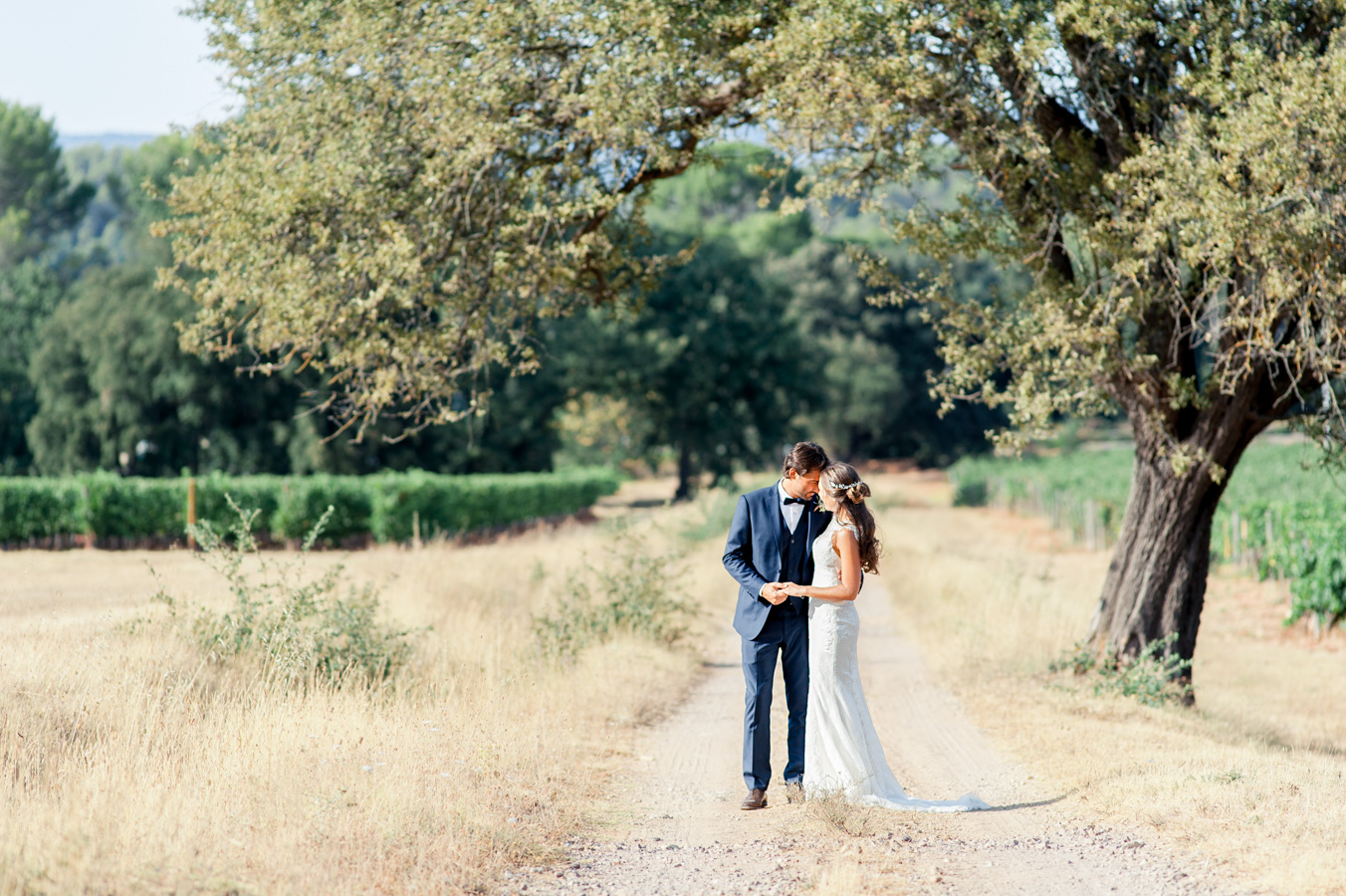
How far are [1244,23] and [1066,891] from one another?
22.2 ft

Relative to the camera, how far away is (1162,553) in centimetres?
1021

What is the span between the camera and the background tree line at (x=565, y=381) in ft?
114

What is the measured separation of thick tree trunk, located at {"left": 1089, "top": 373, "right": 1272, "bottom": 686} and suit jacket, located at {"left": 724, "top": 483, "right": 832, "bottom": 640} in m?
5.24

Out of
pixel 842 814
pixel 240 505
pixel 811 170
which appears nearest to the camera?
pixel 842 814

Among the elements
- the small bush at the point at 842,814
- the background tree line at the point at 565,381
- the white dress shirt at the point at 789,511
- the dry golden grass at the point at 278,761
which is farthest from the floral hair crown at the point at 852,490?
the background tree line at the point at 565,381

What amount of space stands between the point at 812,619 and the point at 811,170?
5388mm

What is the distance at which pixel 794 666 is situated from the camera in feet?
20.2

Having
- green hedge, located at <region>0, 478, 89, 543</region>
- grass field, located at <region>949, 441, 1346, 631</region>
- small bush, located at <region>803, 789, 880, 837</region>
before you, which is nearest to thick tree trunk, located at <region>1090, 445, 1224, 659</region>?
grass field, located at <region>949, 441, 1346, 631</region>

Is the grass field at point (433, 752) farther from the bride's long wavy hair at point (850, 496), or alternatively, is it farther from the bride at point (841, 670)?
the bride's long wavy hair at point (850, 496)

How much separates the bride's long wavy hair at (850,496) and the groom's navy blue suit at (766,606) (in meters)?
0.21

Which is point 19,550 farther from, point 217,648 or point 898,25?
point 898,25

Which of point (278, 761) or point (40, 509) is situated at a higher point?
point (40, 509)

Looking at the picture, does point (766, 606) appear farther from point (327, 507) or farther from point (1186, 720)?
point (327, 507)

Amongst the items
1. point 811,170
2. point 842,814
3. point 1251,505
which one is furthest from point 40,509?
point 1251,505
